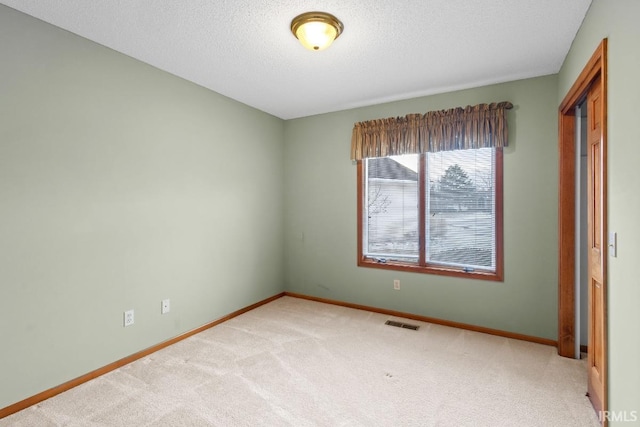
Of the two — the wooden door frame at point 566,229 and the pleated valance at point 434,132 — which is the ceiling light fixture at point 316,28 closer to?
the pleated valance at point 434,132

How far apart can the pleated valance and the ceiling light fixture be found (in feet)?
5.41

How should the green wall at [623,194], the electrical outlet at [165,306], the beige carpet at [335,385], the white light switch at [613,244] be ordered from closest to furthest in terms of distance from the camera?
the green wall at [623,194]
the white light switch at [613,244]
the beige carpet at [335,385]
the electrical outlet at [165,306]

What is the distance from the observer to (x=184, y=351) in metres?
2.89

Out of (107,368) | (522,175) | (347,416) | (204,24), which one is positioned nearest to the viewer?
(347,416)

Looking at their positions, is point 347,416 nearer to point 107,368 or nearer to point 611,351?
point 611,351

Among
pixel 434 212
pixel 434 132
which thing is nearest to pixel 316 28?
pixel 434 132

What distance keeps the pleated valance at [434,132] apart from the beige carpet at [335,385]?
6.43 ft

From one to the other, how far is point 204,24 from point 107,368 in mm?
2680

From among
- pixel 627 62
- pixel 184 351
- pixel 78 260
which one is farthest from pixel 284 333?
pixel 627 62

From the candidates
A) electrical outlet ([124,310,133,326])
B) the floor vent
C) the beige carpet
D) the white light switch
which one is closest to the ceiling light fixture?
the white light switch

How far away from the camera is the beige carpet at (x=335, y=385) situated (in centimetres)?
199

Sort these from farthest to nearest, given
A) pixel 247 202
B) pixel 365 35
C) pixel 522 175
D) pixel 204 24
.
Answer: pixel 247 202, pixel 522 175, pixel 365 35, pixel 204 24

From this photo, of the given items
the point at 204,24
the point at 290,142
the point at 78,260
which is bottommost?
the point at 78,260

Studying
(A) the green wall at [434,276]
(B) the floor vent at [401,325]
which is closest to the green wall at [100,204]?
(A) the green wall at [434,276]
